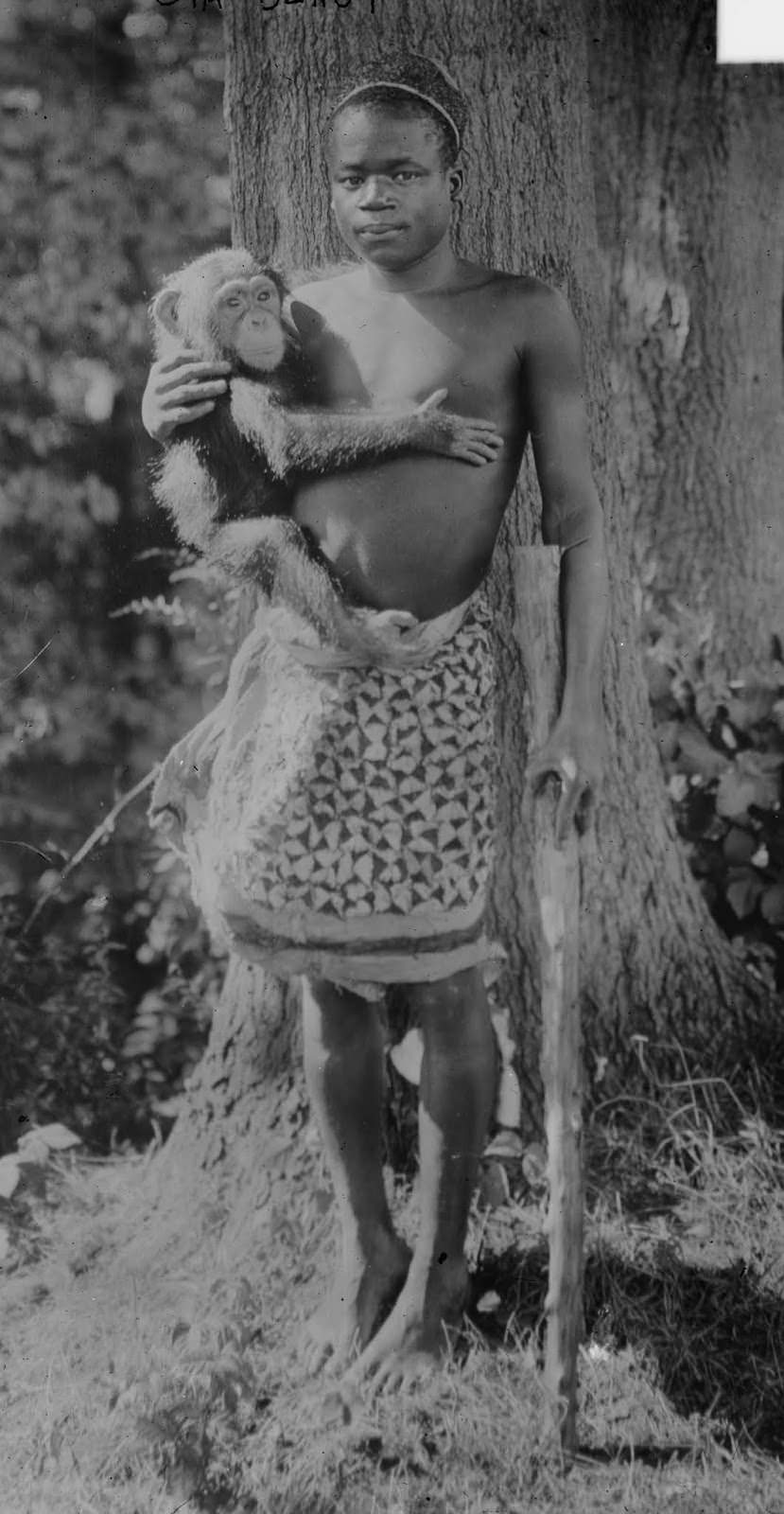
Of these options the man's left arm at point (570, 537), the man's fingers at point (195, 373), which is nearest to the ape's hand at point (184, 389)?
the man's fingers at point (195, 373)

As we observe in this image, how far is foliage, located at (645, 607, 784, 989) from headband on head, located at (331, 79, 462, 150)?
1.50 metres

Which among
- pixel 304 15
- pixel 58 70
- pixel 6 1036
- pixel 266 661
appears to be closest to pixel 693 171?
pixel 304 15

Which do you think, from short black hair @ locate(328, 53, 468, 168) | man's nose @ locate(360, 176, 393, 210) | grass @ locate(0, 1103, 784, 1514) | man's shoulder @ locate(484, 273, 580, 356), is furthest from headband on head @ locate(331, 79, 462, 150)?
grass @ locate(0, 1103, 784, 1514)

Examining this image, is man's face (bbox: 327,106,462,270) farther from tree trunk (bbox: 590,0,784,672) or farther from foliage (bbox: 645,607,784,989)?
foliage (bbox: 645,607,784,989)

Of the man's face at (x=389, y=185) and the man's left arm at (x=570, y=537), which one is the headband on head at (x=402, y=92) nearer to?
the man's face at (x=389, y=185)

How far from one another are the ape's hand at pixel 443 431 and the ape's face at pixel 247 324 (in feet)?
0.94

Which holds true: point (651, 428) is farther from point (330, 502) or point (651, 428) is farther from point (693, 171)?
point (330, 502)

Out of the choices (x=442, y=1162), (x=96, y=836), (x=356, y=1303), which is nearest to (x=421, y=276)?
(x=96, y=836)

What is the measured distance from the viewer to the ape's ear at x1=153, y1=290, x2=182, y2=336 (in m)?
2.59

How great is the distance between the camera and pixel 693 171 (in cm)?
363

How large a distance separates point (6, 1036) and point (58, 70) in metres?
2.20

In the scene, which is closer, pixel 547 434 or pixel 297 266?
pixel 547 434

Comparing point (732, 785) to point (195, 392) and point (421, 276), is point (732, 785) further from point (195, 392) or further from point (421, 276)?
point (195, 392)

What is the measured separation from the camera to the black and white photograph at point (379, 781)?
2.53 metres
